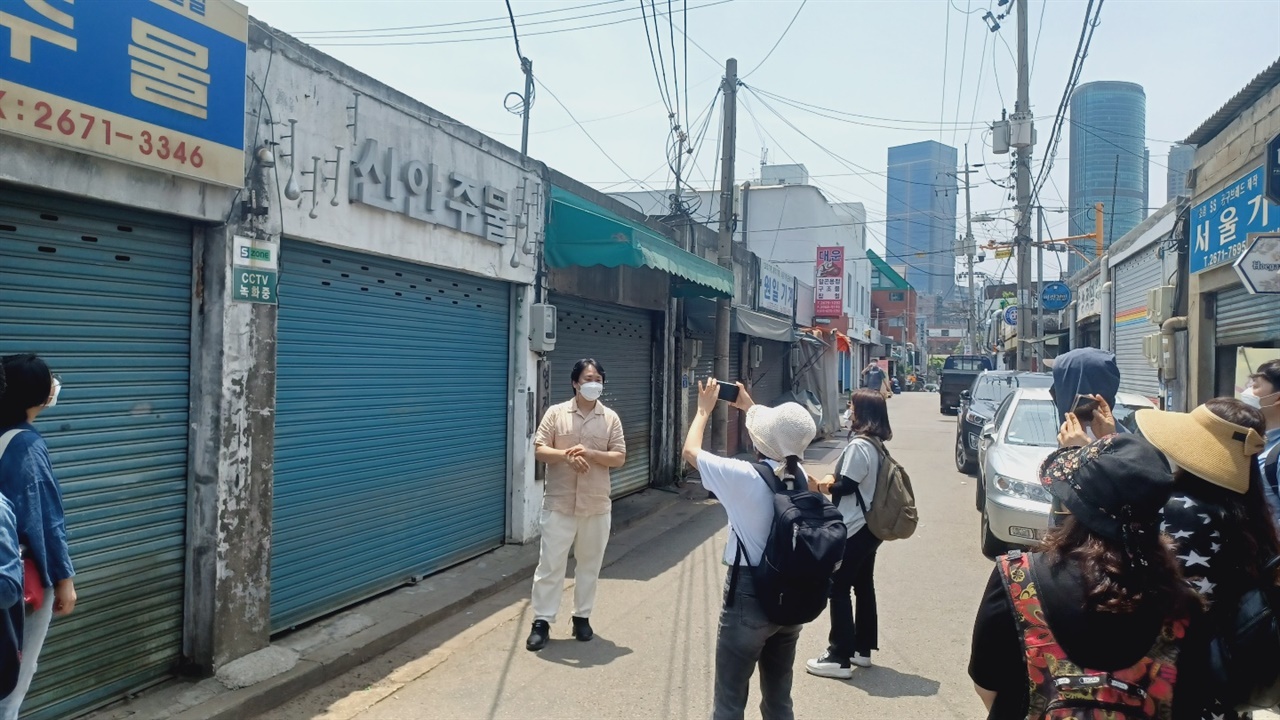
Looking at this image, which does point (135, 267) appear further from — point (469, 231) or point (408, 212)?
point (469, 231)

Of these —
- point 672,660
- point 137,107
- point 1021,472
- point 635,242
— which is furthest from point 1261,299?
point 137,107

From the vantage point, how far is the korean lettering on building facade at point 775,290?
16688mm

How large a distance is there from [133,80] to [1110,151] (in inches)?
902

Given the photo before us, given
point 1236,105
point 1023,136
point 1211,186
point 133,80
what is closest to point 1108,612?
point 133,80

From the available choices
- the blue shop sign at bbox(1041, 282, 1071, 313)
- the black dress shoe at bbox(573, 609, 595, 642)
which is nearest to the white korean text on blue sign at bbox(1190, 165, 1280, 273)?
the black dress shoe at bbox(573, 609, 595, 642)

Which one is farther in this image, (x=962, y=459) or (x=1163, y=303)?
(x=962, y=459)

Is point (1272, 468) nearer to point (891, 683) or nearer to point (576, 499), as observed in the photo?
point (891, 683)

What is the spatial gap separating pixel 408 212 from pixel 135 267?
6.82 ft

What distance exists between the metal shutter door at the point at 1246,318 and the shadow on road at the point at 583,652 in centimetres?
762

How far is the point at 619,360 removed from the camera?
10133 mm

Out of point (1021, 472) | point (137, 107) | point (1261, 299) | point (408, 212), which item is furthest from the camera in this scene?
point (1261, 299)

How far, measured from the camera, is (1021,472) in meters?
7.15

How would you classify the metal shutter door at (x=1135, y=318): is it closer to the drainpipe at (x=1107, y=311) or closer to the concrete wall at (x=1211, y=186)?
the drainpipe at (x=1107, y=311)

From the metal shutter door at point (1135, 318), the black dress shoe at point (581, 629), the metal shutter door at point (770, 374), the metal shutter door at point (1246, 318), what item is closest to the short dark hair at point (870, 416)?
the black dress shoe at point (581, 629)
